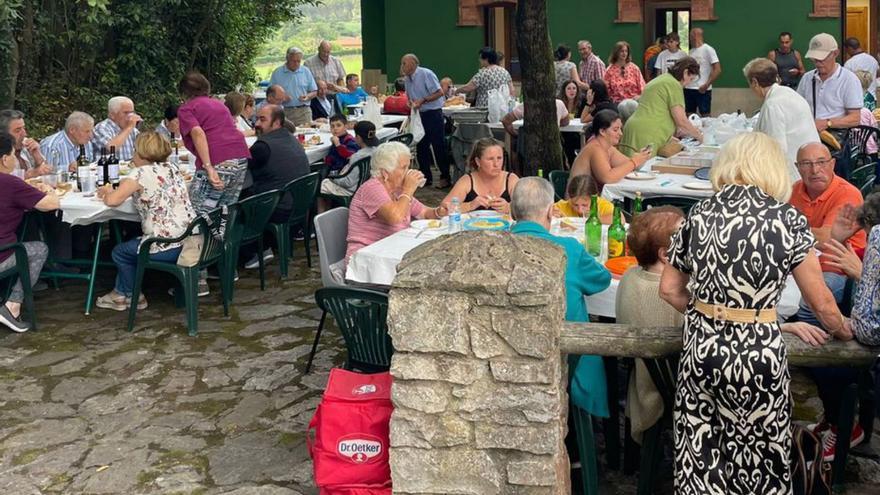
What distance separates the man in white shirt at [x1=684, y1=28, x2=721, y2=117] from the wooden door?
3419mm

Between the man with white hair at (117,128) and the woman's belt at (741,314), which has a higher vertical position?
the man with white hair at (117,128)

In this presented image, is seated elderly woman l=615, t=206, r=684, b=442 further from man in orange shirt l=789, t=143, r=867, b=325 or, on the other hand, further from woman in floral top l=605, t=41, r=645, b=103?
woman in floral top l=605, t=41, r=645, b=103

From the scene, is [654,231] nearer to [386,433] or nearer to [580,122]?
[386,433]

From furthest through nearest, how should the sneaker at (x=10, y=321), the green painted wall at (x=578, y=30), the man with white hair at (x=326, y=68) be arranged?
the green painted wall at (x=578, y=30), the man with white hair at (x=326, y=68), the sneaker at (x=10, y=321)

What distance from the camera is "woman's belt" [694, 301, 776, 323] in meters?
3.63

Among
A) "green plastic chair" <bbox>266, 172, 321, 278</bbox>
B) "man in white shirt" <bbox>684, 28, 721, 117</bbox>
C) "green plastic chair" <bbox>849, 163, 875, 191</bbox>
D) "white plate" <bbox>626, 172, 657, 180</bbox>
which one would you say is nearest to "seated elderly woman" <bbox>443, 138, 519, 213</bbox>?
"white plate" <bbox>626, 172, 657, 180</bbox>

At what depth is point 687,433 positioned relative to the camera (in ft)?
12.7

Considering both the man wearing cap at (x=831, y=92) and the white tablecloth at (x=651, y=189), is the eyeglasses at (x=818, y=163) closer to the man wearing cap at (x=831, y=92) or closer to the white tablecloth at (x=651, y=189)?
the white tablecloth at (x=651, y=189)

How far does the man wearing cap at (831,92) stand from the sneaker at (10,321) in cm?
670

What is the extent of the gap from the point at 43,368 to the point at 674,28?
51.6ft

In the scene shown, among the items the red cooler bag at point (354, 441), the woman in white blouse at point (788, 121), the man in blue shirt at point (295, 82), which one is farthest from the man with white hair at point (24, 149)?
the man in blue shirt at point (295, 82)

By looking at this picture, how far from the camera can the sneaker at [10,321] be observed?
730cm

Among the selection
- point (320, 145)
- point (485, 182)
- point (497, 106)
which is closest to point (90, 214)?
point (485, 182)

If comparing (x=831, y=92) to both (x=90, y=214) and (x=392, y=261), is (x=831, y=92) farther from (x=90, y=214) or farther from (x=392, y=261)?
(x=90, y=214)
